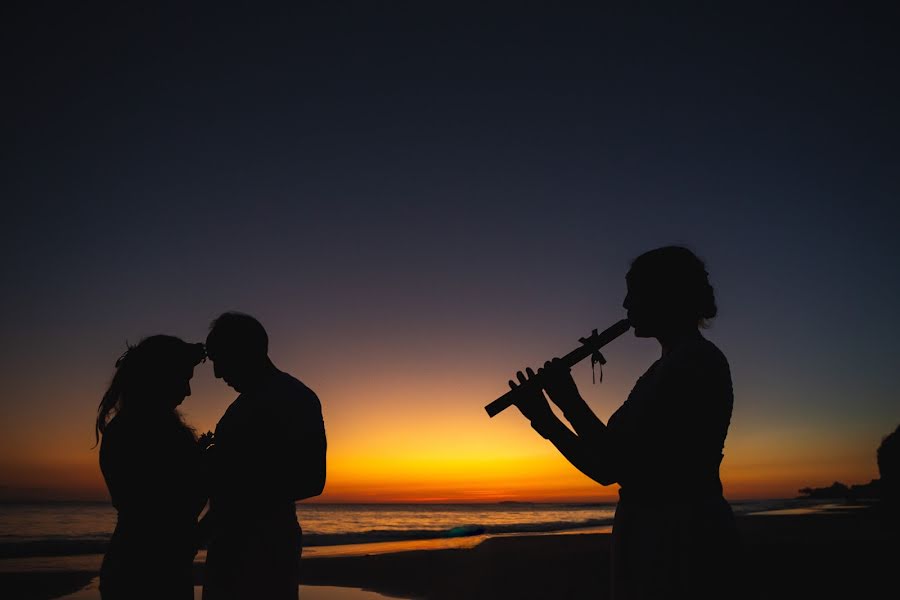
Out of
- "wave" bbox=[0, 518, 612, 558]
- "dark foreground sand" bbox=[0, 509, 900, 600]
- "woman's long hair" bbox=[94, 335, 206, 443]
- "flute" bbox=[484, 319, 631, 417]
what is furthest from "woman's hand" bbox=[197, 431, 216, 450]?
"wave" bbox=[0, 518, 612, 558]

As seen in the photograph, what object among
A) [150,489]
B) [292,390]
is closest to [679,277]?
[292,390]

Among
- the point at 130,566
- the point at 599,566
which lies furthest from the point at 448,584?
the point at 130,566

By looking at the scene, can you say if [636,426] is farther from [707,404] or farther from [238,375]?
[238,375]

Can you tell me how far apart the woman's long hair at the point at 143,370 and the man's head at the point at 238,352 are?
14cm

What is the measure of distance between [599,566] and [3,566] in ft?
45.2

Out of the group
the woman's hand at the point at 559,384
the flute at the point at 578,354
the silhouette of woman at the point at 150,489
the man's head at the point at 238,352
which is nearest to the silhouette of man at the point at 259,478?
the man's head at the point at 238,352

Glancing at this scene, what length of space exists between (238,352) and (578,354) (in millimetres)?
1810

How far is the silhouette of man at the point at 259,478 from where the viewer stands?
2.93 m

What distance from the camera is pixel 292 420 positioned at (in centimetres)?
316

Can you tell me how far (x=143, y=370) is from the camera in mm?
3227

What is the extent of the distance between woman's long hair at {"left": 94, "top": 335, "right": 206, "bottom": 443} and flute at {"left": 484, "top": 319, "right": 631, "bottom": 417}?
1.74 metres

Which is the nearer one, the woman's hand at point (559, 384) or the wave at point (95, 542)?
the woman's hand at point (559, 384)

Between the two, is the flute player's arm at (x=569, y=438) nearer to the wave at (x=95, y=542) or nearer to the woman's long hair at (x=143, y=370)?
the woman's long hair at (x=143, y=370)

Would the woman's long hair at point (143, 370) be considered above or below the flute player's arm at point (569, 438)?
above
